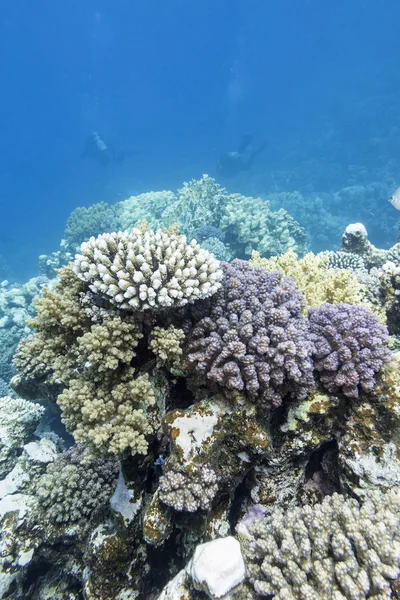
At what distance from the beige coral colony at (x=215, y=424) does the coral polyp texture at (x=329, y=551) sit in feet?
0.04

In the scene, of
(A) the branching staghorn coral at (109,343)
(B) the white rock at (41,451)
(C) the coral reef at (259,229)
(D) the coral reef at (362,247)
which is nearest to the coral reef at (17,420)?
(B) the white rock at (41,451)

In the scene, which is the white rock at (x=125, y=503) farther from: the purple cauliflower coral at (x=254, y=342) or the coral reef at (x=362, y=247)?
the coral reef at (x=362, y=247)

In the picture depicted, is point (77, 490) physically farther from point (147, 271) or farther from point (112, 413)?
point (147, 271)

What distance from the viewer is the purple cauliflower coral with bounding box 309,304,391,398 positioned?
3.17m

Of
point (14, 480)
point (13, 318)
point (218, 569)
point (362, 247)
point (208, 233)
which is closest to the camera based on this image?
point (218, 569)

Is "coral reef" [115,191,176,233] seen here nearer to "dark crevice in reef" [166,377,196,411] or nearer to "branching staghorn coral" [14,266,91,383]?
"branching staghorn coral" [14,266,91,383]

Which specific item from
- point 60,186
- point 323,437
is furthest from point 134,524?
point 60,186

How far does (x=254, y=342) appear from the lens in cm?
322

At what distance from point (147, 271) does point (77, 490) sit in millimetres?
3529

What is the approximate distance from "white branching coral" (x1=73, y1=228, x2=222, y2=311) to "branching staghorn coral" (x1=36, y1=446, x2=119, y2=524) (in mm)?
2635

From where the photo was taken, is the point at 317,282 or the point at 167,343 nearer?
the point at 167,343

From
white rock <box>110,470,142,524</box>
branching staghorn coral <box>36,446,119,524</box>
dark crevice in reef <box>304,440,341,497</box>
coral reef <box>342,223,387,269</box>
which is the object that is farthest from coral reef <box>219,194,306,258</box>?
white rock <box>110,470,142,524</box>

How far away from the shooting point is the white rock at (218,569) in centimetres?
234

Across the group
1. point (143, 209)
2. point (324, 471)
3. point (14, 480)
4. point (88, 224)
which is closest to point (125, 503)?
point (324, 471)
